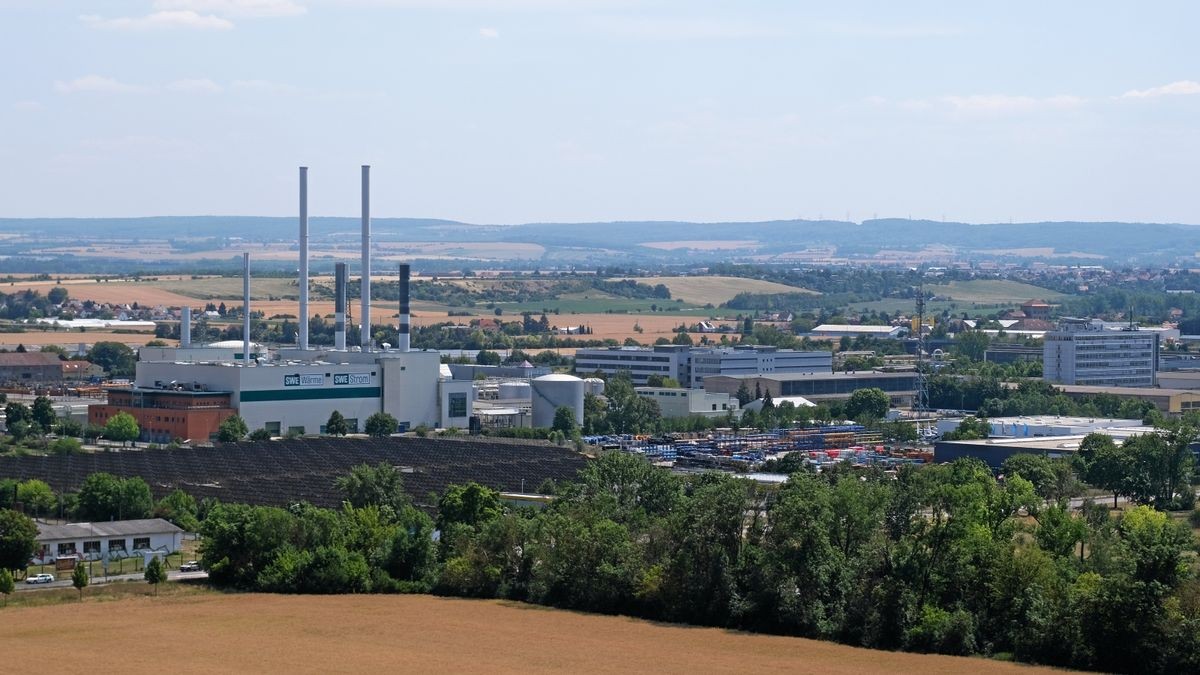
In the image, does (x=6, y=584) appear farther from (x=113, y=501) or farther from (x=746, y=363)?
(x=746, y=363)

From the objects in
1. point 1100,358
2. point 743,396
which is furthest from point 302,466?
point 1100,358

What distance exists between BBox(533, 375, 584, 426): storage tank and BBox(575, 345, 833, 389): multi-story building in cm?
970

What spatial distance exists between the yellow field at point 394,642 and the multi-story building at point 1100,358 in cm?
3750

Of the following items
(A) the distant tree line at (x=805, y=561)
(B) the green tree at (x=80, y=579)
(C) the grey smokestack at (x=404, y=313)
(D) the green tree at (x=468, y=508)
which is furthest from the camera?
(C) the grey smokestack at (x=404, y=313)

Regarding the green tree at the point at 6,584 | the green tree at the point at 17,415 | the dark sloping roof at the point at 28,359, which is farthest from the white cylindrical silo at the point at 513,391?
the green tree at the point at 6,584

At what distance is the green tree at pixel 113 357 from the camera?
195ft

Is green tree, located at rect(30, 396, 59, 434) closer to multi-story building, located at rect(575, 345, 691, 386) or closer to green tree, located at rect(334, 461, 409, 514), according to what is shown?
green tree, located at rect(334, 461, 409, 514)

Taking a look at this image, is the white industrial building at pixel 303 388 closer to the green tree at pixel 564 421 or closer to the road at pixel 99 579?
the green tree at pixel 564 421

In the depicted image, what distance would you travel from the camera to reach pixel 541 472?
108 feet

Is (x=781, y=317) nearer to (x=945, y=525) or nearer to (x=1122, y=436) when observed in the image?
(x=1122, y=436)

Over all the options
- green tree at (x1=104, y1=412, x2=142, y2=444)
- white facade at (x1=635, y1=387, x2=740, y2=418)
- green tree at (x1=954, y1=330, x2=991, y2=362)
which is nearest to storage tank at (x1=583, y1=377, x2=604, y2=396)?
white facade at (x1=635, y1=387, x2=740, y2=418)

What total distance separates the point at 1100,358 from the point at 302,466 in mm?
29817

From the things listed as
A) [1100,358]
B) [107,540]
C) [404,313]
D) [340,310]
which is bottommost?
[107,540]

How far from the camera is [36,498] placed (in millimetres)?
28203
